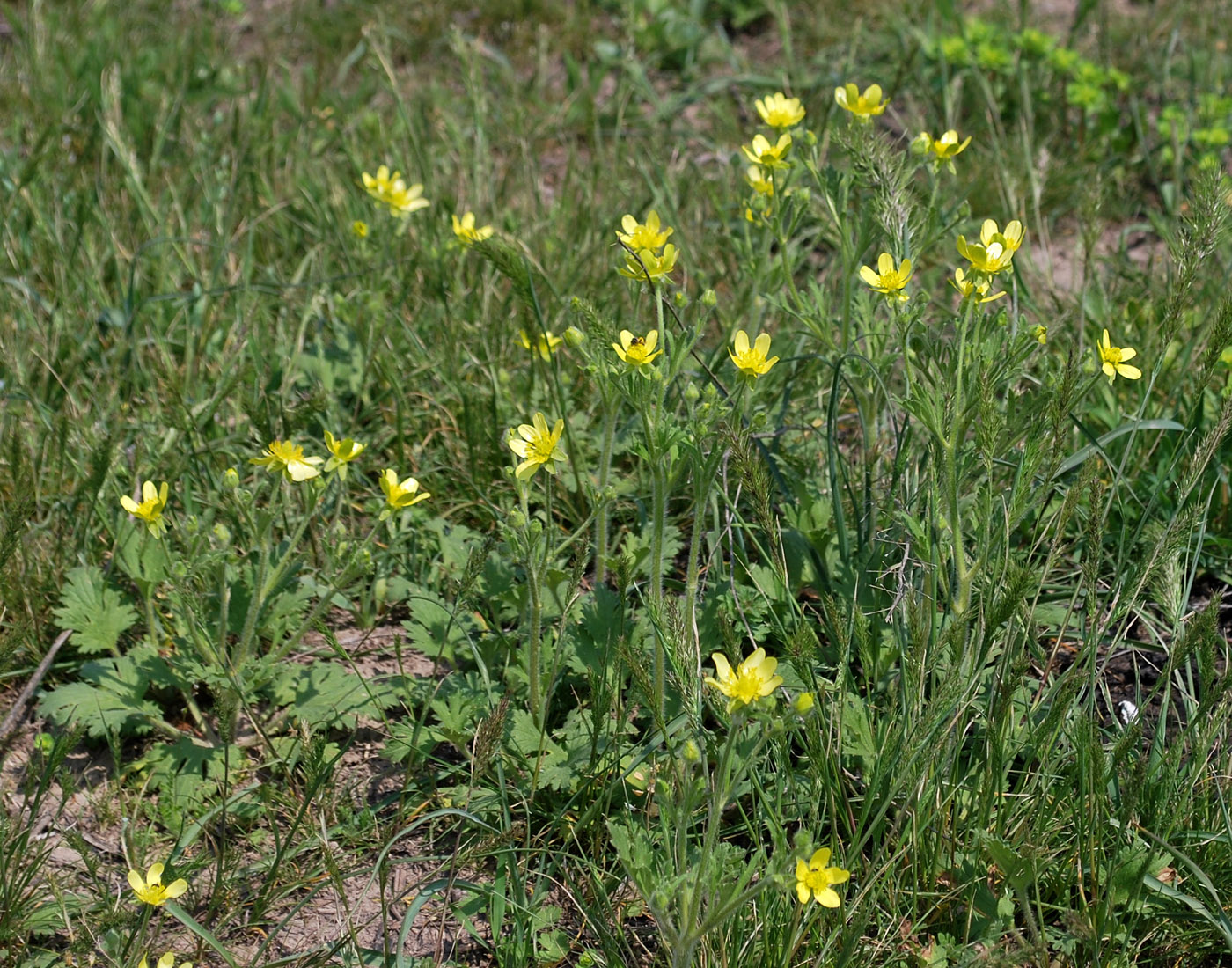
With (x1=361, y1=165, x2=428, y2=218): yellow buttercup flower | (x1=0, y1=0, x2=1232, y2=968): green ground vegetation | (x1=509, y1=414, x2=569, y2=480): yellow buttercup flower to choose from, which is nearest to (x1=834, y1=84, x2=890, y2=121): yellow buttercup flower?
(x1=0, y1=0, x2=1232, y2=968): green ground vegetation

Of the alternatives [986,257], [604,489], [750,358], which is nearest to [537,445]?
[604,489]

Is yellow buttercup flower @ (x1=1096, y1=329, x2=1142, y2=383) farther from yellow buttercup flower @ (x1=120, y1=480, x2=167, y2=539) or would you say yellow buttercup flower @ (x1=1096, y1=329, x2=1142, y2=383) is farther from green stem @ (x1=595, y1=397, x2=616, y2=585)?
yellow buttercup flower @ (x1=120, y1=480, x2=167, y2=539)

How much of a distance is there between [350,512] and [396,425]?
27cm

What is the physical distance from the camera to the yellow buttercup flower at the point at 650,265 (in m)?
2.12

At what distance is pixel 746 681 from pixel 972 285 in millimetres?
853

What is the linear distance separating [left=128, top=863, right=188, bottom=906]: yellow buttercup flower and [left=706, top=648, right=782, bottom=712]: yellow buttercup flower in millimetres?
912

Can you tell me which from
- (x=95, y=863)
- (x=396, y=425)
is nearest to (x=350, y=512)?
(x=396, y=425)

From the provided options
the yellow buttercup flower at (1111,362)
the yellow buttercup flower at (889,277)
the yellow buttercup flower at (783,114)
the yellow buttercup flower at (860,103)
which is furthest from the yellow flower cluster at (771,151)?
the yellow buttercup flower at (1111,362)

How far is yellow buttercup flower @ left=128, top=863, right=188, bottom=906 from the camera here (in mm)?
1832

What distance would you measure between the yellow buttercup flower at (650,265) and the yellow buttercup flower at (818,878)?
1.05 metres

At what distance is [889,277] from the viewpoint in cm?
215

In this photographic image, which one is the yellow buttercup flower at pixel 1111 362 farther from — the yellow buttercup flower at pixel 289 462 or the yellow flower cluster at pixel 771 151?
the yellow buttercup flower at pixel 289 462

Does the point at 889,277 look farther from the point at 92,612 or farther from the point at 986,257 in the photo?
the point at 92,612

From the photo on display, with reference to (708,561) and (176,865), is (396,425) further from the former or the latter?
(176,865)
